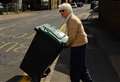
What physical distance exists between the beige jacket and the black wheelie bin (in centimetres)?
17

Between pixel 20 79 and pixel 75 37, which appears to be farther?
pixel 20 79

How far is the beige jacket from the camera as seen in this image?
7.82 metres

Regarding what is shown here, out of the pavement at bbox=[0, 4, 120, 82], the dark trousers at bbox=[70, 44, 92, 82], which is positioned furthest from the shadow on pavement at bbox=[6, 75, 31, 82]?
the dark trousers at bbox=[70, 44, 92, 82]

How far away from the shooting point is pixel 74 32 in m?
7.83

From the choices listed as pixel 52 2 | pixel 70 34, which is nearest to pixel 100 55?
pixel 70 34

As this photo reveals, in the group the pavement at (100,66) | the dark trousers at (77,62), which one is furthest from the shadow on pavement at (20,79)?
the dark trousers at (77,62)

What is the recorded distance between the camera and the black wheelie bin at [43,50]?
8.23 meters

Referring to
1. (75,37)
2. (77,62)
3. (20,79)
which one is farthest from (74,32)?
(20,79)

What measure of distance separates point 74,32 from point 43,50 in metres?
1.11

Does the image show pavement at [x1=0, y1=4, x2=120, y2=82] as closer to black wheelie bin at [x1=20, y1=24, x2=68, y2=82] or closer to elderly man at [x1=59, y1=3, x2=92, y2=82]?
black wheelie bin at [x1=20, y1=24, x2=68, y2=82]

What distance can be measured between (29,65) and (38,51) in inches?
17.9

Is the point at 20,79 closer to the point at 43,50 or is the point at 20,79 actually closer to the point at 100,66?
the point at 43,50

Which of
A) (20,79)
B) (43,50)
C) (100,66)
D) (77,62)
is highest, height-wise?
(43,50)

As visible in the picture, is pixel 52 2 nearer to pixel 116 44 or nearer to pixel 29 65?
pixel 116 44
